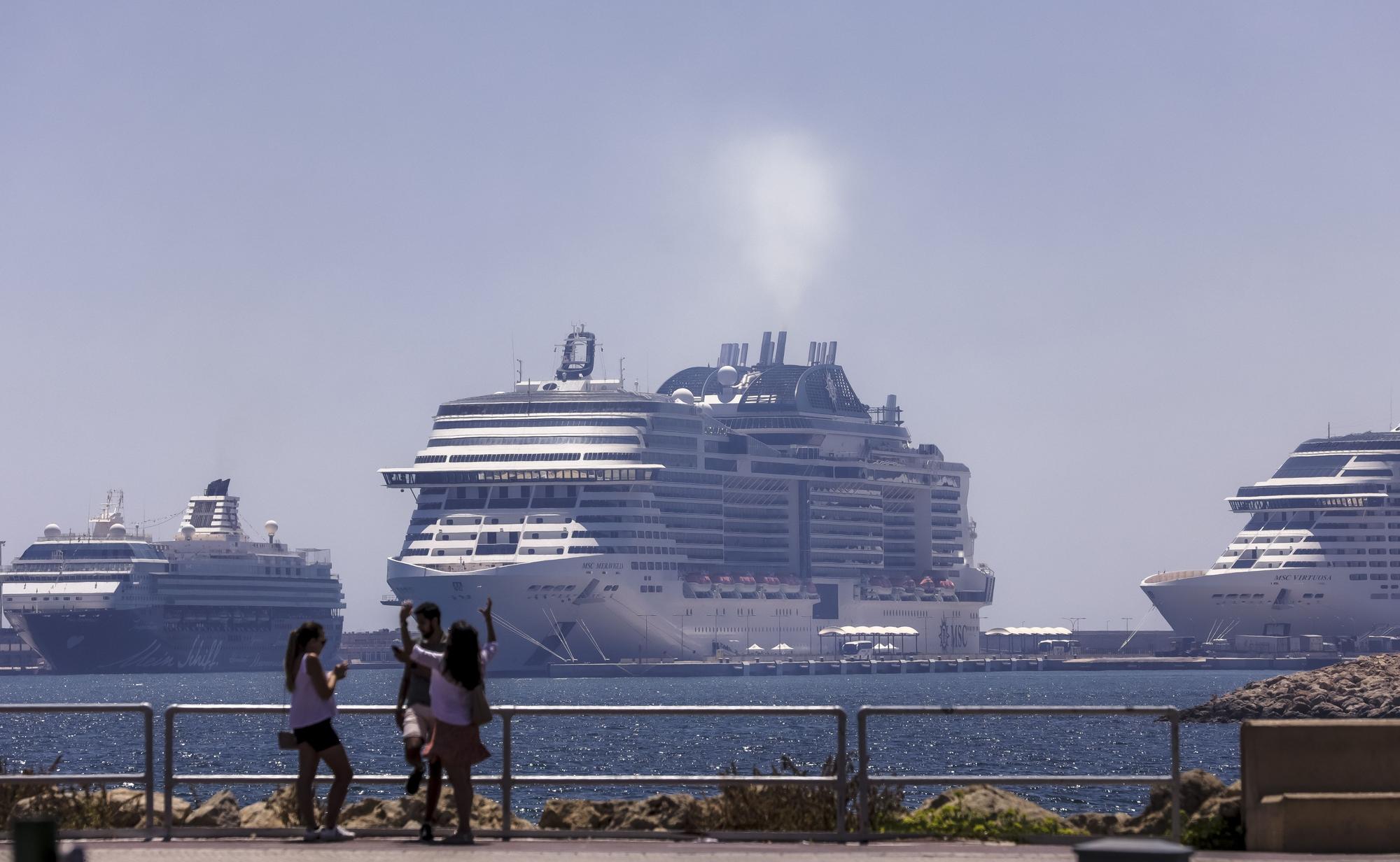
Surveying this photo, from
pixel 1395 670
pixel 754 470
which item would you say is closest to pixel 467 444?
pixel 754 470

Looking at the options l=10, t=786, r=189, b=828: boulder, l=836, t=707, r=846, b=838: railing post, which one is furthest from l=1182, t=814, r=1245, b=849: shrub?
l=10, t=786, r=189, b=828: boulder

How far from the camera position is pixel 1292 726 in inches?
543

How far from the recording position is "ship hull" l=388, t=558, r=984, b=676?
393 ft

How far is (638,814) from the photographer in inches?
614

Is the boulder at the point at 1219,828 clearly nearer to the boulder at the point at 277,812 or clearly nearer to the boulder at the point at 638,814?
the boulder at the point at 638,814

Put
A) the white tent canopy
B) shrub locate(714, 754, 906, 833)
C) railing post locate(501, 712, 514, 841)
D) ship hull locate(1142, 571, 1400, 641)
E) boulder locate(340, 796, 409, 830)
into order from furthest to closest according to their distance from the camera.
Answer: ship hull locate(1142, 571, 1400, 641) < the white tent canopy < boulder locate(340, 796, 409, 830) < shrub locate(714, 754, 906, 833) < railing post locate(501, 712, 514, 841)

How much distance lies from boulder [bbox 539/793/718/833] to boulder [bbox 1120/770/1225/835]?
270 centimetres

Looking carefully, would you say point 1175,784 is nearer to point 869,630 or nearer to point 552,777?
point 552,777

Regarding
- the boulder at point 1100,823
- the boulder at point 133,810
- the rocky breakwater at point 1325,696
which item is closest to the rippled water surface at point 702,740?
the rocky breakwater at point 1325,696

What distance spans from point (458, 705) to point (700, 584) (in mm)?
117348

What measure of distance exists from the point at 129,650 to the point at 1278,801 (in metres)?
135

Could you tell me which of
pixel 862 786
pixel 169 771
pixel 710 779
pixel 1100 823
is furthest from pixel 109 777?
pixel 1100 823

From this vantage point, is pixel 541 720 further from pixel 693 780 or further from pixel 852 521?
pixel 852 521

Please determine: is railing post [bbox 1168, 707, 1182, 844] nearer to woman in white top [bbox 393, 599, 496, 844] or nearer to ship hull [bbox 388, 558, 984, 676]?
woman in white top [bbox 393, 599, 496, 844]
